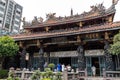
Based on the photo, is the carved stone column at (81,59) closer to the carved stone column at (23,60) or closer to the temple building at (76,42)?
the temple building at (76,42)

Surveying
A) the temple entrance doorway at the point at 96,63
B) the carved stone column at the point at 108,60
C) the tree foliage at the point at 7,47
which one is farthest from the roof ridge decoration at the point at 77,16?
the tree foliage at the point at 7,47

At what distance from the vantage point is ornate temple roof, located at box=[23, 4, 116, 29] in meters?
18.6

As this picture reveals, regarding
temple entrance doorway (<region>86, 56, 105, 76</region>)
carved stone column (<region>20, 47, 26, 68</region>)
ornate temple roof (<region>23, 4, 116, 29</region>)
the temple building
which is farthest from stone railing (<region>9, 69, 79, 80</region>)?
ornate temple roof (<region>23, 4, 116, 29</region>)

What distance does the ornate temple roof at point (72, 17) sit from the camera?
61.1ft

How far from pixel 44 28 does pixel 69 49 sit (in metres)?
5.08

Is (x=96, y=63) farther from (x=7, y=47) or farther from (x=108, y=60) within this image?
(x=7, y=47)

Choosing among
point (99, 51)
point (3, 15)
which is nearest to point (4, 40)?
point (99, 51)

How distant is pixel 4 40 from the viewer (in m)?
17.3

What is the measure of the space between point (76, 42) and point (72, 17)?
16.6 feet

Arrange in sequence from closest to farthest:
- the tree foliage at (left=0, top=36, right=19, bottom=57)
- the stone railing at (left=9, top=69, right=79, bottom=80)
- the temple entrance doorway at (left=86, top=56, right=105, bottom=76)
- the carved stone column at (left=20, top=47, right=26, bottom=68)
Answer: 1. the stone railing at (left=9, top=69, right=79, bottom=80)
2. the tree foliage at (left=0, top=36, right=19, bottom=57)
3. the temple entrance doorway at (left=86, top=56, right=105, bottom=76)
4. the carved stone column at (left=20, top=47, right=26, bottom=68)

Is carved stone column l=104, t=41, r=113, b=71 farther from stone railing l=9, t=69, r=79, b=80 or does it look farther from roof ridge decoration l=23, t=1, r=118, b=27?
roof ridge decoration l=23, t=1, r=118, b=27

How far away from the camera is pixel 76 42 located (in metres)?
16.5

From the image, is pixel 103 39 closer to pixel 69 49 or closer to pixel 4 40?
pixel 69 49

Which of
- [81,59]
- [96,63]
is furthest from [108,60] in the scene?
[96,63]
